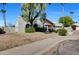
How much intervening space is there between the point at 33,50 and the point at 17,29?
1.06 feet

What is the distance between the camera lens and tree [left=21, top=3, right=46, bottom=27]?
5.46 metres

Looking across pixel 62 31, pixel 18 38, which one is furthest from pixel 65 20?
pixel 18 38

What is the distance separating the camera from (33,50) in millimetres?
5402

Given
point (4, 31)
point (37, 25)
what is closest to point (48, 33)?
point (37, 25)

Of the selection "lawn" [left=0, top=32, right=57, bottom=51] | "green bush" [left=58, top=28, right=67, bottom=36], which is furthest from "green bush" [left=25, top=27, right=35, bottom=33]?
"green bush" [left=58, top=28, right=67, bottom=36]

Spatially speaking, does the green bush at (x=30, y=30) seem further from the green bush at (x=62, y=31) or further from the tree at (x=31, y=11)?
the green bush at (x=62, y=31)

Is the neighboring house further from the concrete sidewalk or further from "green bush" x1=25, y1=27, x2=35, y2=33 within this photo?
the concrete sidewalk

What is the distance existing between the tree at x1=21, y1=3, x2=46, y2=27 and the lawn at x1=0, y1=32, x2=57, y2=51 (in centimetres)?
16

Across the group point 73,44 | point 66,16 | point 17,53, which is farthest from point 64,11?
point 17,53

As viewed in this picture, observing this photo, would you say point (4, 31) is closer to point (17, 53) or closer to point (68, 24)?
point (17, 53)

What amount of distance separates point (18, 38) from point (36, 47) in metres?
0.24

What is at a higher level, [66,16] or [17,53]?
[66,16]

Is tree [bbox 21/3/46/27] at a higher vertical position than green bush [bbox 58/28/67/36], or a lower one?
higher

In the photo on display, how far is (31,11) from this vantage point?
5496mm
